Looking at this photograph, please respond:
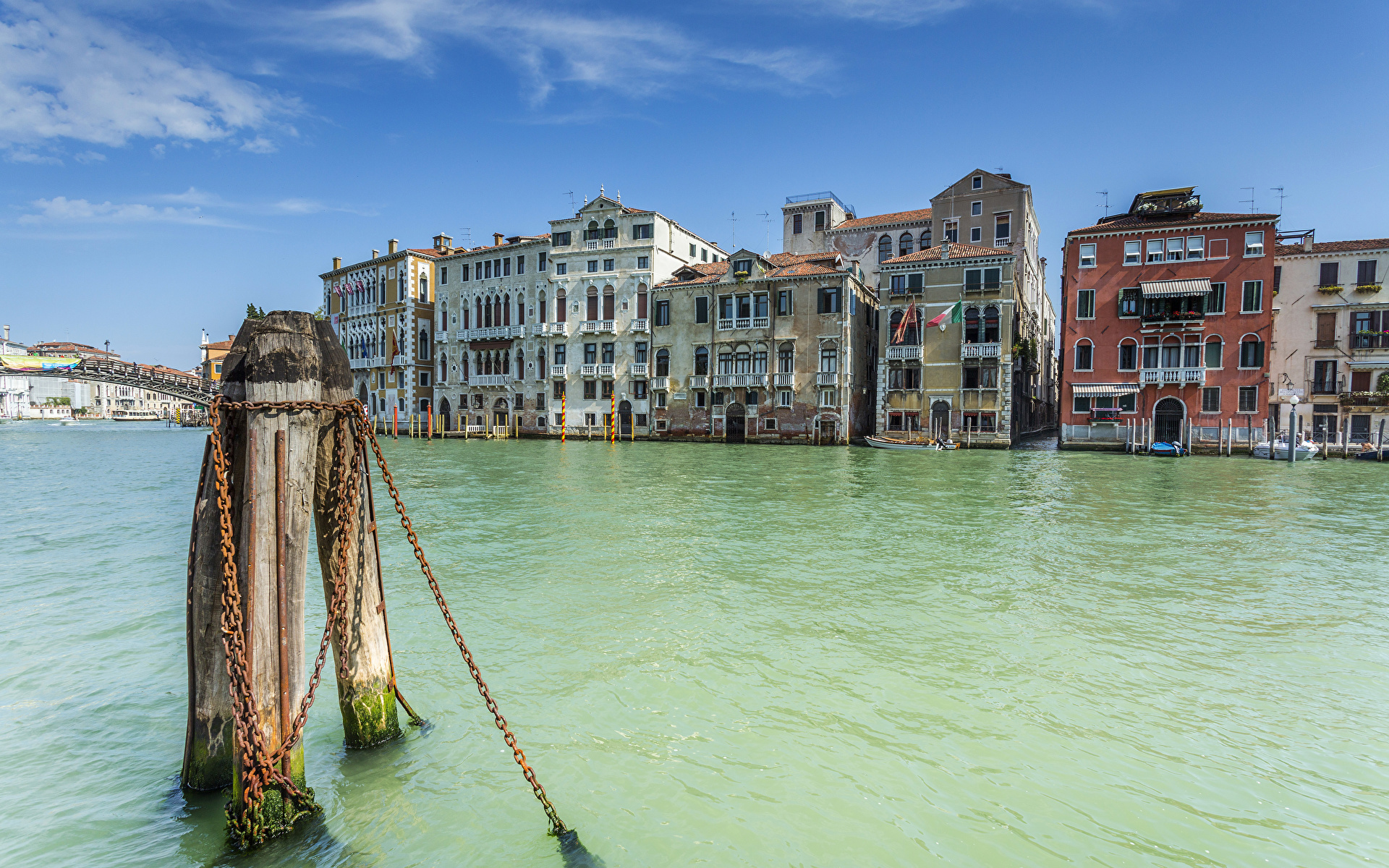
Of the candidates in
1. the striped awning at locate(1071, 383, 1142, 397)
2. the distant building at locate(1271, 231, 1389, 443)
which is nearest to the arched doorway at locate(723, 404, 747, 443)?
the striped awning at locate(1071, 383, 1142, 397)

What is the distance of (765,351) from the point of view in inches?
1453

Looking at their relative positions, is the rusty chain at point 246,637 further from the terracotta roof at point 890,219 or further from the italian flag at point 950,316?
the terracotta roof at point 890,219

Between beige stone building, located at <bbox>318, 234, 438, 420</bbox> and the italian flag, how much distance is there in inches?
1290

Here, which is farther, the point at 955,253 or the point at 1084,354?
the point at 955,253

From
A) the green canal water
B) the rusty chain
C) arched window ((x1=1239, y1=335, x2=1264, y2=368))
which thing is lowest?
the green canal water

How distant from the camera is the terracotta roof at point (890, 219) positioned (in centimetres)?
3919

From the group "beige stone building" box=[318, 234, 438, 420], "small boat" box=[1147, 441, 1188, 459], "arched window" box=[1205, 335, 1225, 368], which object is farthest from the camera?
"beige stone building" box=[318, 234, 438, 420]

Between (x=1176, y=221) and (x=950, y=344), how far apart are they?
10690 mm

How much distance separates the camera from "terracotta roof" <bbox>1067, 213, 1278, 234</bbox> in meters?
29.5

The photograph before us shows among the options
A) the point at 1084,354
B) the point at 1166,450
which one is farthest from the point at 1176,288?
the point at 1166,450

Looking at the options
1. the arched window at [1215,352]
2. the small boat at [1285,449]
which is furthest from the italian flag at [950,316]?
the small boat at [1285,449]

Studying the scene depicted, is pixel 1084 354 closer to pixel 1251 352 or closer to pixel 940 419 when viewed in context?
pixel 1251 352

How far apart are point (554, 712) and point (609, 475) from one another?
49.9 feet

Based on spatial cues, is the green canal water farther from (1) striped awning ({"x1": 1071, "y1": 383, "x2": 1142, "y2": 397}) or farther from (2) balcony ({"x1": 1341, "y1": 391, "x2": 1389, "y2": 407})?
(2) balcony ({"x1": 1341, "y1": 391, "x2": 1389, "y2": 407})
